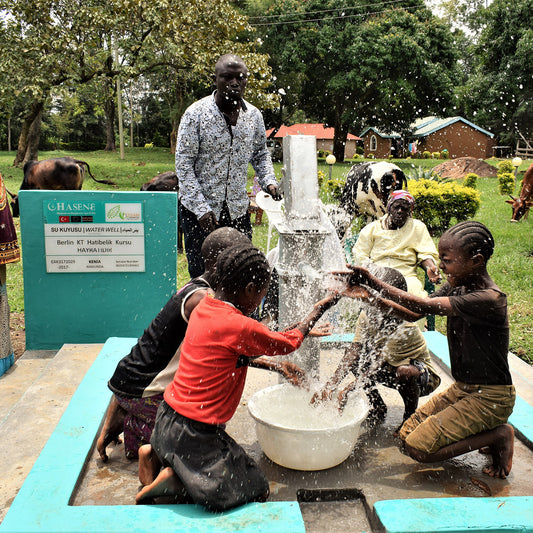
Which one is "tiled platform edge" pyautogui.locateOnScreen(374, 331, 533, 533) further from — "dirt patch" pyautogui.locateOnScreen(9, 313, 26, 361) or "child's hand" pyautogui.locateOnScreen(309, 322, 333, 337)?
"dirt patch" pyautogui.locateOnScreen(9, 313, 26, 361)

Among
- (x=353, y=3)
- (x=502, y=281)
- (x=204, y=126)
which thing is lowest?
(x=502, y=281)

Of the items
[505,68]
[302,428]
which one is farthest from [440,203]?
[505,68]

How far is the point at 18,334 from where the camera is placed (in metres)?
5.56

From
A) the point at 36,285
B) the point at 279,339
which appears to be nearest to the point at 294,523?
the point at 279,339

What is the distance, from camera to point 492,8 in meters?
31.6

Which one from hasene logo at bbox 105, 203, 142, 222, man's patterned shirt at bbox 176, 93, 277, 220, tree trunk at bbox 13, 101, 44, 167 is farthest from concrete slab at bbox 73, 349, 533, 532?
tree trunk at bbox 13, 101, 44, 167

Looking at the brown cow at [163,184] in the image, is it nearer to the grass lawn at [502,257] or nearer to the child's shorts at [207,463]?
the grass lawn at [502,257]

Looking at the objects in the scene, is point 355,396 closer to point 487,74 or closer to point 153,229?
point 153,229

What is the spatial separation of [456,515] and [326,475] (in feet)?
2.42

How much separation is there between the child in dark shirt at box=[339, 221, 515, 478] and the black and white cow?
2.24 meters

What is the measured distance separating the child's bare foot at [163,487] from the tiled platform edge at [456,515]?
79 cm

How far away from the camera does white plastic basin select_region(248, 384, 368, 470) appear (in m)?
2.60

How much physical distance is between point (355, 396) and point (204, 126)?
225 centimetres

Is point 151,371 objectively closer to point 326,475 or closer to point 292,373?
point 292,373
